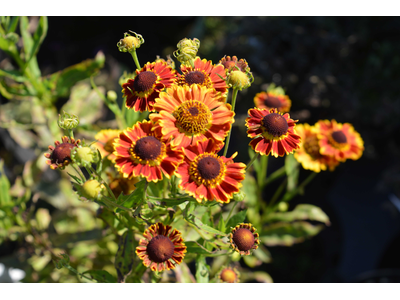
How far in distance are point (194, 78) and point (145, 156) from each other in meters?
0.19

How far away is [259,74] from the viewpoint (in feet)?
5.70

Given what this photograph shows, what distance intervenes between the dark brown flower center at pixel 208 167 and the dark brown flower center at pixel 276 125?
117 millimetres

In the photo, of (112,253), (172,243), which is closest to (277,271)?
(112,253)

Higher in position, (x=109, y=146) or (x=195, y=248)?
(x=109, y=146)

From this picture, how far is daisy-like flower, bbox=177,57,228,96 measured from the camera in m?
0.62

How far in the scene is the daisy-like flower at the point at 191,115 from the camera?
0.56m

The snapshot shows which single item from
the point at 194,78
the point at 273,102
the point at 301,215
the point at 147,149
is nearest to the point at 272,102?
the point at 273,102

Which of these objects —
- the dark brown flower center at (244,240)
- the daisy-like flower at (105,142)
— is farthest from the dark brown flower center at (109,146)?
the dark brown flower center at (244,240)

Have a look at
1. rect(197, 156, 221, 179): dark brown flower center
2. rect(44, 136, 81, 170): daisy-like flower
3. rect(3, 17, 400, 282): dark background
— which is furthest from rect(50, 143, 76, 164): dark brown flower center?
rect(3, 17, 400, 282): dark background

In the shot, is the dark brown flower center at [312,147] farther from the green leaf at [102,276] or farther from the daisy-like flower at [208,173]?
the green leaf at [102,276]

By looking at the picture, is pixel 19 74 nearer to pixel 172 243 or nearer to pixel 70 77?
pixel 70 77

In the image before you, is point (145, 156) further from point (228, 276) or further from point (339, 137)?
point (339, 137)

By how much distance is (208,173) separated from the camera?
0.55 meters

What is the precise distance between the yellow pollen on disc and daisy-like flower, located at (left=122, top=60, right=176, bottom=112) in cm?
6
